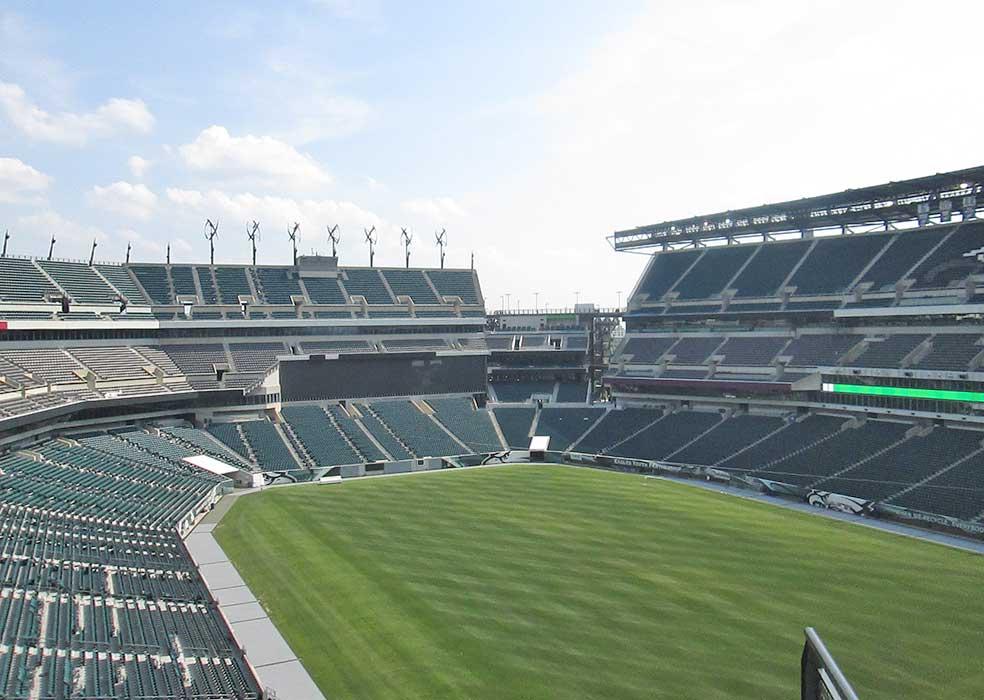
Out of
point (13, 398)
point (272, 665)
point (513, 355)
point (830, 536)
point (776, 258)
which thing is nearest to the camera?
point (272, 665)

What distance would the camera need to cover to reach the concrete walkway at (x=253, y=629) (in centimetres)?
2236

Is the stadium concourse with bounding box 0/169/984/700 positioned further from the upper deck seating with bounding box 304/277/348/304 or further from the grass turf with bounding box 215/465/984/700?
the grass turf with bounding box 215/465/984/700

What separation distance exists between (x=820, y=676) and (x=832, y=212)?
5828 centimetres

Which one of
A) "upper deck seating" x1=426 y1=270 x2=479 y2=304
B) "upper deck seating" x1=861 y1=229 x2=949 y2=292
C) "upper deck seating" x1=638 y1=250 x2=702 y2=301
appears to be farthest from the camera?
"upper deck seating" x1=426 y1=270 x2=479 y2=304

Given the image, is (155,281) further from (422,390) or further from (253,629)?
(253,629)

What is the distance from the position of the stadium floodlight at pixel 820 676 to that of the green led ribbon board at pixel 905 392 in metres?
40.9

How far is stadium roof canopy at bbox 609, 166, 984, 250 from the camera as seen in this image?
5266 cm

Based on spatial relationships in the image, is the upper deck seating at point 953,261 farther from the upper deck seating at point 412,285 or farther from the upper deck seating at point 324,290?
the upper deck seating at point 324,290

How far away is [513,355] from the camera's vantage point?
80.1 metres

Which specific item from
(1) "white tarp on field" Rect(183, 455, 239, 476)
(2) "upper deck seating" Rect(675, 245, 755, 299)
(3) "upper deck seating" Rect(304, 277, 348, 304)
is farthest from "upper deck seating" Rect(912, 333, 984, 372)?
(3) "upper deck seating" Rect(304, 277, 348, 304)

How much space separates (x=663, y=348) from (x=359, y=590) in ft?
147

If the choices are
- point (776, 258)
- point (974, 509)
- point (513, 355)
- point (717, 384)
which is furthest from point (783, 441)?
point (513, 355)

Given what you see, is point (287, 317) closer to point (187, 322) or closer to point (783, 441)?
point (187, 322)

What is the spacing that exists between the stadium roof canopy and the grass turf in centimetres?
2727
